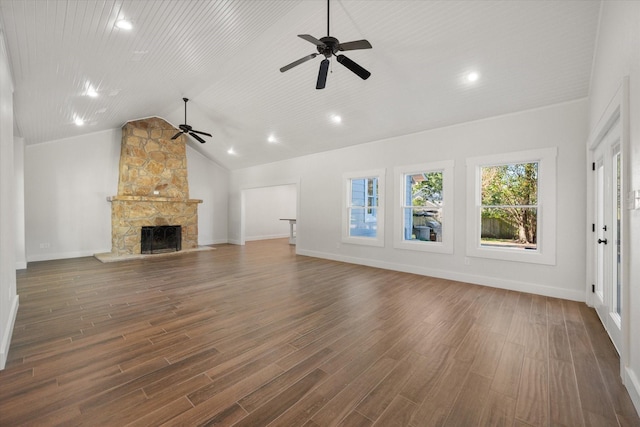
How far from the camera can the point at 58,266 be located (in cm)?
580

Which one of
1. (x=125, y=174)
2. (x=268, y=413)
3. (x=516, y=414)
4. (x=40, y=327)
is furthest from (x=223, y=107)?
(x=516, y=414)

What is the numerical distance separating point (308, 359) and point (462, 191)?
3867mm

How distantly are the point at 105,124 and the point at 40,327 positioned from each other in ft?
18.6

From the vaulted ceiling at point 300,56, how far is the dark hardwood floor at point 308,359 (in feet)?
9.26

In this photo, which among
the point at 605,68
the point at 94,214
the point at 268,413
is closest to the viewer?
the point at 268,413

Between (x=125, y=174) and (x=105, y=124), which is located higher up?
(x=105, y=124)

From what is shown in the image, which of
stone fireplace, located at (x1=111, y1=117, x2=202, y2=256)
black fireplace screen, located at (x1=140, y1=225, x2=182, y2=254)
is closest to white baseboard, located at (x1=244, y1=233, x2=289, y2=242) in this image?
stone fireplace, located at (x1=111, y1=117, x2=202, y2=256)

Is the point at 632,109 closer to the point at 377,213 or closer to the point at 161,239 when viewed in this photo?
the point at 377,213

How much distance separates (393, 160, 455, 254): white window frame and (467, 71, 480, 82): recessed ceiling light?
1.43 m

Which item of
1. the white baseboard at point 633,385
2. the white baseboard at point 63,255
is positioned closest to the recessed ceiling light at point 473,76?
the white baseboard at point 633,385

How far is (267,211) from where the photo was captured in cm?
1148

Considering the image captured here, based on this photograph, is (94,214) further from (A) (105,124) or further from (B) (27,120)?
(B) (27,120)

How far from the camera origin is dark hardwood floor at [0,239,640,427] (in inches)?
64.6

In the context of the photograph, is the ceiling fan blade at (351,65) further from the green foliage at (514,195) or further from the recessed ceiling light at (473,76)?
the green foliage at (514,195)
